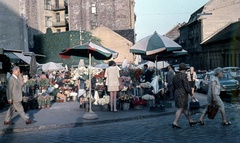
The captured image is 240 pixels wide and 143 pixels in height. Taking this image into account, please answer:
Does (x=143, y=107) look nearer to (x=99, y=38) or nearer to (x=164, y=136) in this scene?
(x=164, y=136)

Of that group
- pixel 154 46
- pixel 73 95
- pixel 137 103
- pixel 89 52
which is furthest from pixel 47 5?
pixel 89 52

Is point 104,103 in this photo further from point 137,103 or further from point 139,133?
point 139,133

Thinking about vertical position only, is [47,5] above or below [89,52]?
above

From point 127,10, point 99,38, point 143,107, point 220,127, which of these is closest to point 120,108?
point 143,107

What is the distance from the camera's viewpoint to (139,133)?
9703mm

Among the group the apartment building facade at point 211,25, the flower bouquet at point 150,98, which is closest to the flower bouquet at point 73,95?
the flower bouquet at point 150,98

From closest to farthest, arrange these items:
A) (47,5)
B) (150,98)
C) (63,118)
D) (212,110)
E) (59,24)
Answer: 1. (212,110)
2. (63,118)
3. (150,98)
4. (47,5)
5. (59,24)

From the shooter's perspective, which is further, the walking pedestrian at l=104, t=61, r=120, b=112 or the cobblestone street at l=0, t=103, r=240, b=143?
the walking pedestrian at l=104, t=61, r=120, b=112

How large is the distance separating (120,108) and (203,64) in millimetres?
48450

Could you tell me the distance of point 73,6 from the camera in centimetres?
5991

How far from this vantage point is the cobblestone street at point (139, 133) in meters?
8.80

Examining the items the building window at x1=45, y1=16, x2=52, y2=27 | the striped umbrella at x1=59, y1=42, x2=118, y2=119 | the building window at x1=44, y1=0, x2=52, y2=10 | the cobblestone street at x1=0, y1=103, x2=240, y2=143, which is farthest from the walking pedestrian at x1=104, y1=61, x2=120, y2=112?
the building window at x1=44, y1=0, x2=52, y2=10

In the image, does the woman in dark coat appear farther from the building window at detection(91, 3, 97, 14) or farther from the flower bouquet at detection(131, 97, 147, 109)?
the building window at detection(91, 3, 97, 14)

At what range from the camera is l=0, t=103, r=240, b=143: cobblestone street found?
347 inches
